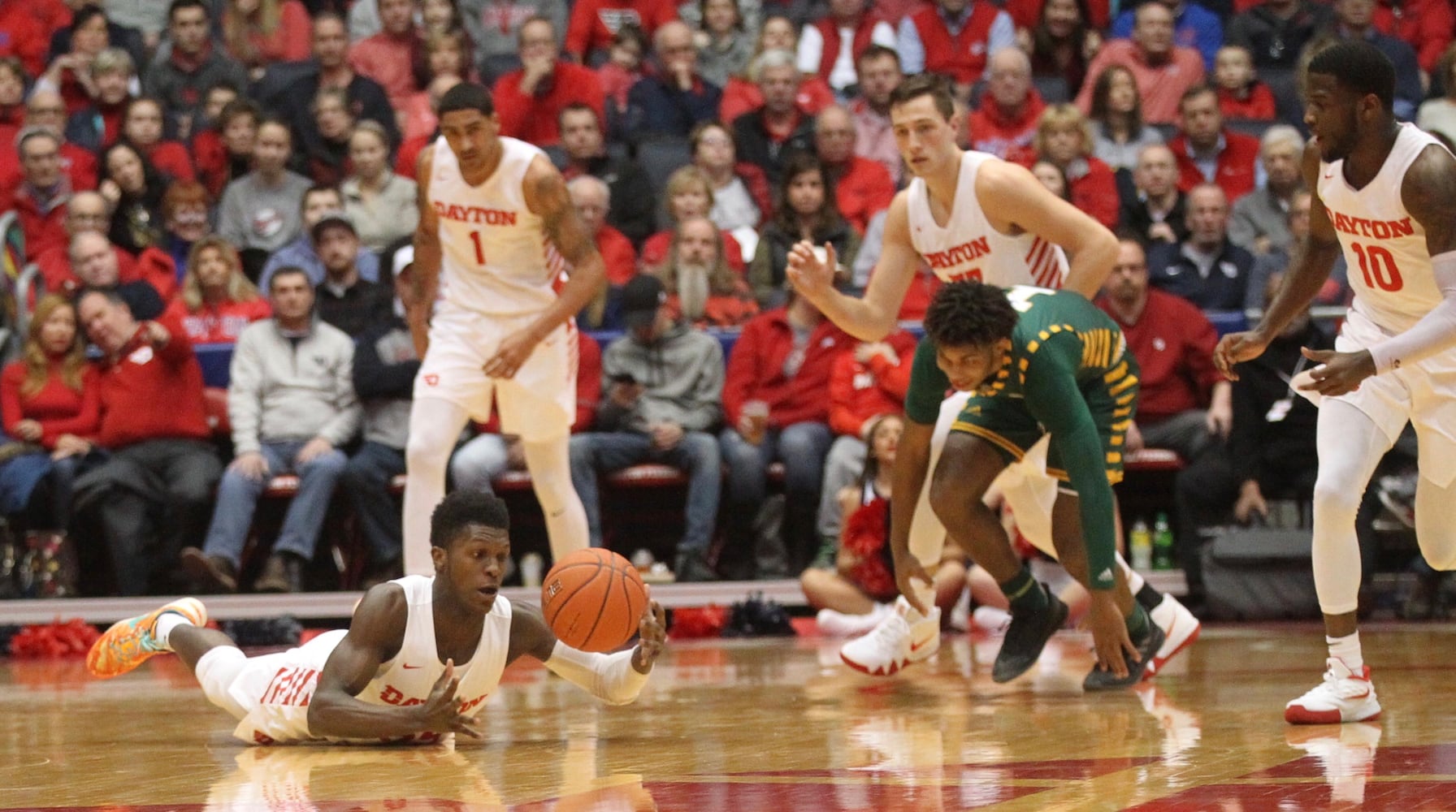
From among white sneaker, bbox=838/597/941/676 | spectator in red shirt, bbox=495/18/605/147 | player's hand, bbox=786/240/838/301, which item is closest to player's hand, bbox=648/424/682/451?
spectator in red shirt, bbox=495/18/605/147

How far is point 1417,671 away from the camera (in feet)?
23.7

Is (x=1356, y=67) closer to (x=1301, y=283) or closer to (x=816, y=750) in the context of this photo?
(x=1301, y=283)

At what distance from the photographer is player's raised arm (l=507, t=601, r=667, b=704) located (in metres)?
5.77

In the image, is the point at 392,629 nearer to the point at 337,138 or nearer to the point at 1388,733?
the point at 1388,733

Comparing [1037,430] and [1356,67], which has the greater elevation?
[1356,67]

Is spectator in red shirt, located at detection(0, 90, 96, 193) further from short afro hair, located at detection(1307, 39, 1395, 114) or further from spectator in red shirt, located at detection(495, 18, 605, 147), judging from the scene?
short afro hair, located at detection(1307, 39, 1395, 114)

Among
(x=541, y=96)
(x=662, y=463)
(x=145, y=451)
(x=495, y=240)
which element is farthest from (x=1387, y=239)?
(x=541, y=96)

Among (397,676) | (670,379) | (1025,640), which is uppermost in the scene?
(397,676)

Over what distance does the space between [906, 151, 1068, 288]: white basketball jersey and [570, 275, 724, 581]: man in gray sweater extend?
351 cm

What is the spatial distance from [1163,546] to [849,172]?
329 cm

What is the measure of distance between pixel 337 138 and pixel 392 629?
324 inches

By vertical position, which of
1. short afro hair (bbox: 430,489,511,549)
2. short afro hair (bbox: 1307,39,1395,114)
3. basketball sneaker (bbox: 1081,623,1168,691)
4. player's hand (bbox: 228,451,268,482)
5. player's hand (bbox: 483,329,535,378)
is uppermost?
short afro hair (bbox: 1307,39,1395,114)

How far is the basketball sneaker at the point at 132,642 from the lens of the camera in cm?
623

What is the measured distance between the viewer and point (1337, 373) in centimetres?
530
